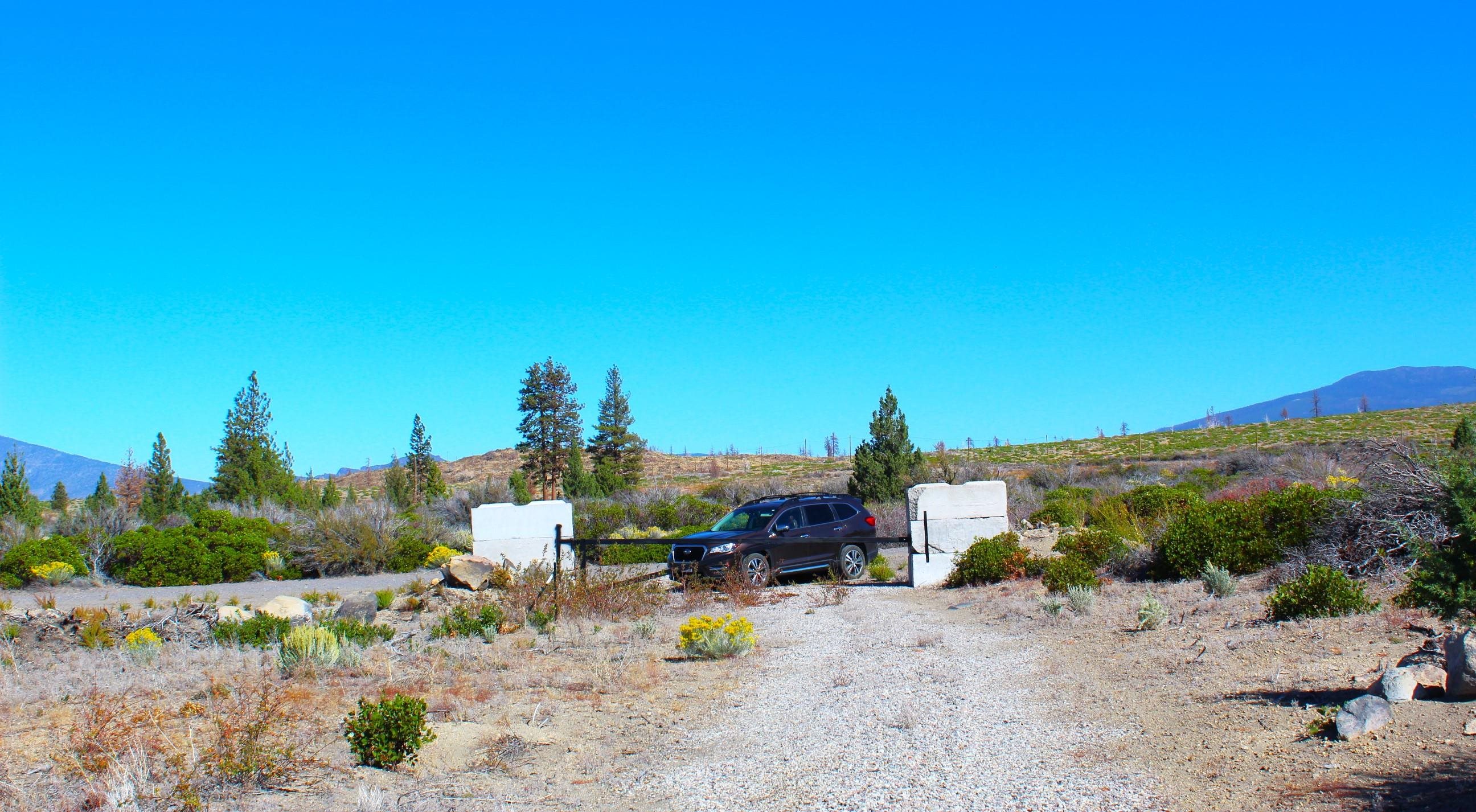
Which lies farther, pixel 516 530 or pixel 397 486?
pixel 397 486

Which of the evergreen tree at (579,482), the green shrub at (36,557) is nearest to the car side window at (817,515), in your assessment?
the green shrub at (36,557)

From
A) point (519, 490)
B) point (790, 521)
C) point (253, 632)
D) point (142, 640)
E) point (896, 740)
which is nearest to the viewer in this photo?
point (896, 740)

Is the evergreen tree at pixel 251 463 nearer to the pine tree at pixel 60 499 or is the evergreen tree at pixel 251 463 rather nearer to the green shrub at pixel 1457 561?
the pine tree at pixel 60 499

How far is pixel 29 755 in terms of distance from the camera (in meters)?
5.95

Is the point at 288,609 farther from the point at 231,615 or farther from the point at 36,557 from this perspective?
the point at 36,557

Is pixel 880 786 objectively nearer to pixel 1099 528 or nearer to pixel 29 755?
pixel 29 755

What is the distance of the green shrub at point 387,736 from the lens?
18.8 feet

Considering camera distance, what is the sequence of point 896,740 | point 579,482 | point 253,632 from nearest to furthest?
point 896,740 < point 253,632 < point 579,482

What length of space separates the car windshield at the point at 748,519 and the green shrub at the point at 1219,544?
6.23m

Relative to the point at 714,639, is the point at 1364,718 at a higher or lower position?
higher

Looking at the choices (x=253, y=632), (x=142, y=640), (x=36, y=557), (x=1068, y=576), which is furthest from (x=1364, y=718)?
(x=36, y=557)

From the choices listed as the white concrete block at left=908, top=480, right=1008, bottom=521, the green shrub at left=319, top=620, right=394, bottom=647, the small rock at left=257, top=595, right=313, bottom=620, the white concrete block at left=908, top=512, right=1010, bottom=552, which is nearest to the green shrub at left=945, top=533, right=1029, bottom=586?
the white concrete block at left=908, top=512, right=1010, bottom=552

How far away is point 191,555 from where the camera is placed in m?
20.6

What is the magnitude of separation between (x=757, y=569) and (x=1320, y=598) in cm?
855
